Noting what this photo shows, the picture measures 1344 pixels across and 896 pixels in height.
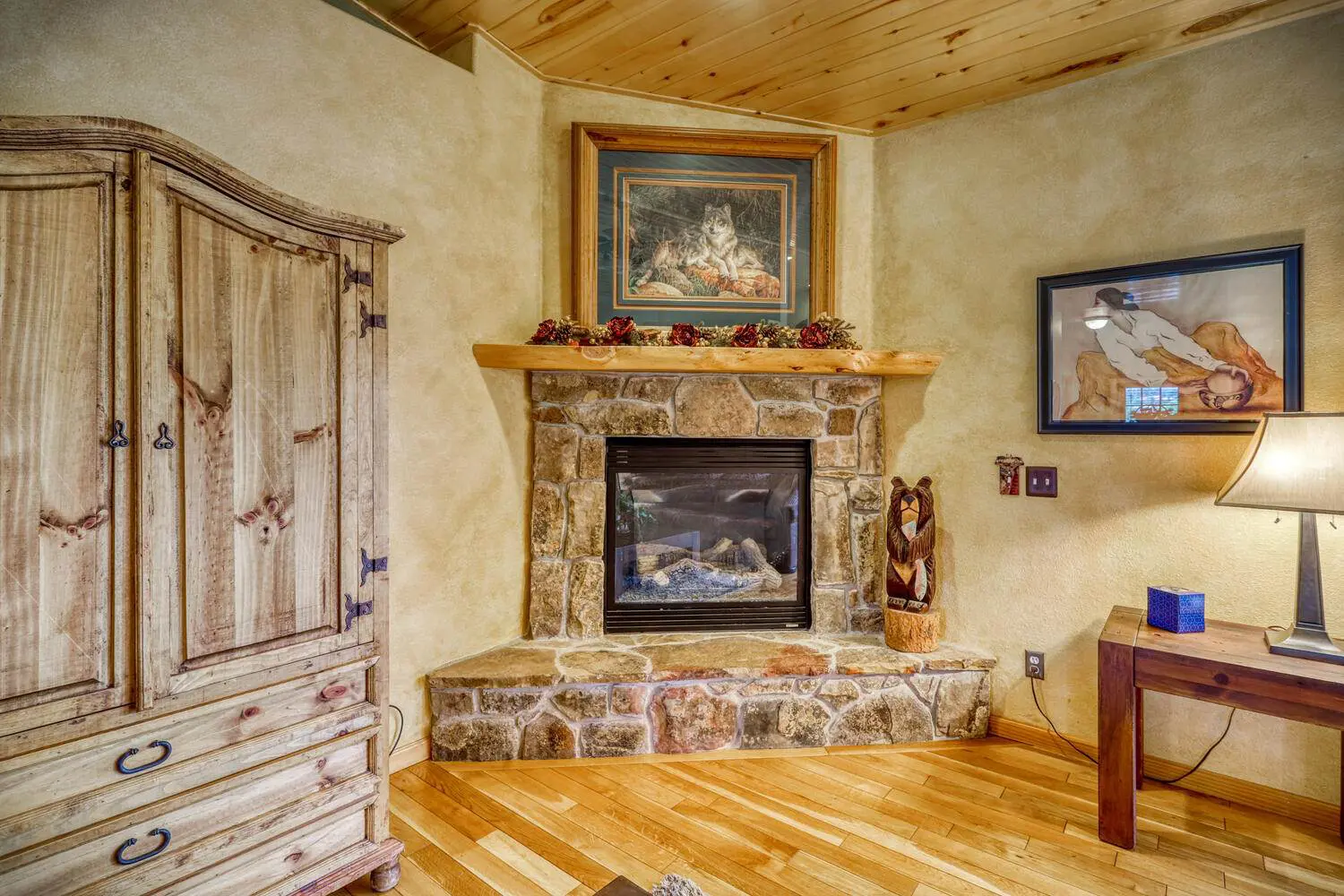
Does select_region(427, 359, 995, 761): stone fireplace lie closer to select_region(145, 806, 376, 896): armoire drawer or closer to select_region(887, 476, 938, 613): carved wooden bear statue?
select_region(887, 476, 938, 613): carved wooden bear statue

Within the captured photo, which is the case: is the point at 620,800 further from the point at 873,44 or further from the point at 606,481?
the point at 873,44

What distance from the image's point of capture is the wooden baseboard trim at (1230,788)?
1.97 m

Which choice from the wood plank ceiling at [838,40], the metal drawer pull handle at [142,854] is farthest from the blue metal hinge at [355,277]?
the metal drawer pull handle at [142,854]

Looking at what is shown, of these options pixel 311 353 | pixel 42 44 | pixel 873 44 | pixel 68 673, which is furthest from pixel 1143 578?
pixel 42 44

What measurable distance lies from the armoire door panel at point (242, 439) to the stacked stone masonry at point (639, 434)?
3.45 ft

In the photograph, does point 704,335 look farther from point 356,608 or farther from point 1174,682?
point 1174,682

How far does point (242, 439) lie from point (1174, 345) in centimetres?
295

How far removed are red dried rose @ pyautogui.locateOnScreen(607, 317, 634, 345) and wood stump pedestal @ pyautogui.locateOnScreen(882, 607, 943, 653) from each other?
1.61 meters

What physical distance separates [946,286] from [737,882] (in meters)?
2.39

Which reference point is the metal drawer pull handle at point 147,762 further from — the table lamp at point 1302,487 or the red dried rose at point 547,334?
the table lamp at point 1302,487

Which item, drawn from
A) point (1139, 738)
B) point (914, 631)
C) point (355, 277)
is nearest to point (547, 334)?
point (355, 277)

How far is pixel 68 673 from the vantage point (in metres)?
1.21

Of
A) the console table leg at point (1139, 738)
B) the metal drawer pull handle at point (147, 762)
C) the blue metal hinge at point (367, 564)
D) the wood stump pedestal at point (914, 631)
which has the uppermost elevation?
the blue metal hinge at point (367, 564)

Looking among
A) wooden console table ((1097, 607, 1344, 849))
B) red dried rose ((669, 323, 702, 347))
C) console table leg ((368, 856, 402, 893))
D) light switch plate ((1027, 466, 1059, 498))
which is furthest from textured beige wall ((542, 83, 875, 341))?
console table leg ((368, 856, 402, 893))
